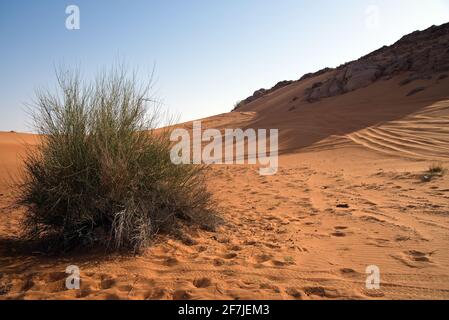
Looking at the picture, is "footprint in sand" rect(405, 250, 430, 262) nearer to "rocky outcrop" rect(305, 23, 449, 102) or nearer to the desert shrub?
the desert shrub

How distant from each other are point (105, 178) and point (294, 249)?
2222 millimetres

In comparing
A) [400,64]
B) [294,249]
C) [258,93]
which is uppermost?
[258,93]

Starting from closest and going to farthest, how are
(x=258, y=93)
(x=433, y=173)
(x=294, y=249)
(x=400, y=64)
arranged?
(x=294, y=249), (x=433, y=173), (x=400, y=64), (x=258, y=93)

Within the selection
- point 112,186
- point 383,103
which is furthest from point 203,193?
point 383,103

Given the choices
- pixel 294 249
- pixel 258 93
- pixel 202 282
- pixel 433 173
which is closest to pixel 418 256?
pixel 294 249

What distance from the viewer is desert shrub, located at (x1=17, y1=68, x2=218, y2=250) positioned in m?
4.30

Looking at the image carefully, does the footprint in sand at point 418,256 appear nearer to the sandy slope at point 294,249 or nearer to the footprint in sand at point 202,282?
the sandy slope at point 294,249

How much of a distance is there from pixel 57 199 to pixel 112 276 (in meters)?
1.21

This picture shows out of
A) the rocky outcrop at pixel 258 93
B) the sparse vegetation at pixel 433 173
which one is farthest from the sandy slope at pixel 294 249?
the rocky outcrop at pixel 258 93

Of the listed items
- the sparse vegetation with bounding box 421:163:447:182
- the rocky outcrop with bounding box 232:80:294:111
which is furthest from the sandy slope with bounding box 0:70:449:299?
the rocky outcrop with bounding box 232:80:294:111

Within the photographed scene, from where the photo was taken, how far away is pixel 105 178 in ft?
14.0

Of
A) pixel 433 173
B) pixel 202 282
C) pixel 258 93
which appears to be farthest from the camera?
pixel 258 93

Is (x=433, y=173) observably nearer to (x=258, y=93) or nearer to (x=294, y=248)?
(x=294, y=248)
